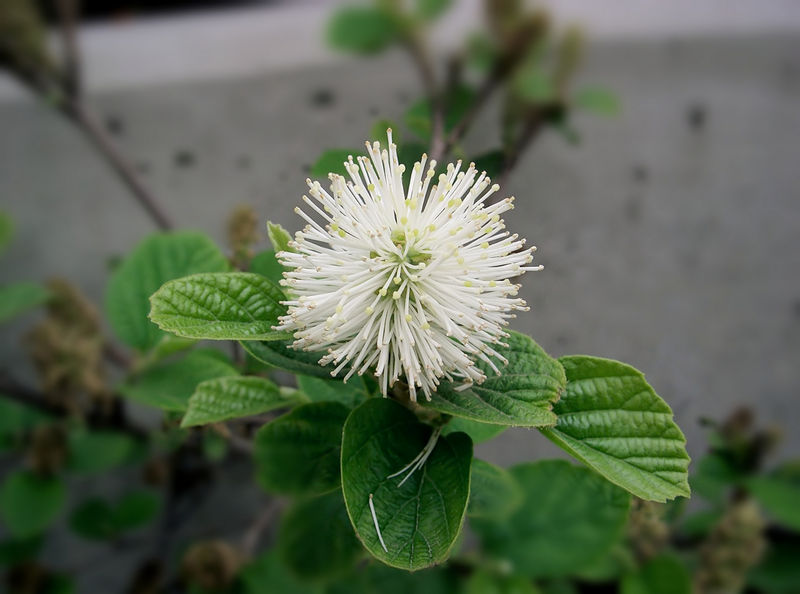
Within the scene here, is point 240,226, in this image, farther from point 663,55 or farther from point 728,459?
point 663,55

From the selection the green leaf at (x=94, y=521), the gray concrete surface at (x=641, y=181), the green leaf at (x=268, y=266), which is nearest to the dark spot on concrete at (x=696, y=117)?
the gray concrete surface at (x=641, y=181)

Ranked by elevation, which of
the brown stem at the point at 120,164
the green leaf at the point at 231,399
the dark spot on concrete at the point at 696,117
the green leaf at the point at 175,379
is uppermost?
the dark spot on concrete at the point at 696,117

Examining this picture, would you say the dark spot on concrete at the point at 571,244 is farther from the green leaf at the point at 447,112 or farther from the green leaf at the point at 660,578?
the green leaf at the point at 660,578

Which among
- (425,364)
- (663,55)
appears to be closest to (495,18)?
(663,55)

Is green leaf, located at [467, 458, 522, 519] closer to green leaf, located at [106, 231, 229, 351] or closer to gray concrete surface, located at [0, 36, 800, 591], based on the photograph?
green leaf, located at [106, 231, 229, 351]

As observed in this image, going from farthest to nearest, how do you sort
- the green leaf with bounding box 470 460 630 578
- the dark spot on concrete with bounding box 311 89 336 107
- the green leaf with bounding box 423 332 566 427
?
the dark spot on concrete with bounding box 311 89 336 107, the green leaf with bounding box 470 460 630 578, the green leaf with bounding box 423 332 566 427

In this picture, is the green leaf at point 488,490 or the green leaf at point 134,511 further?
the green leaf at point 134,511

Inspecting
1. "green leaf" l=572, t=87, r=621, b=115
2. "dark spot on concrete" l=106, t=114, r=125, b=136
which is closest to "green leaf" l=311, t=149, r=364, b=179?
"green leaf" l=572, t=87, r=621, b=115
